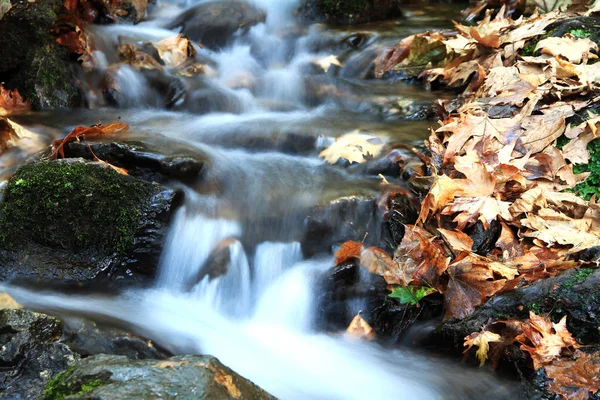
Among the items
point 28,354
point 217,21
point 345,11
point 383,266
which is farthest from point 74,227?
point 345,11

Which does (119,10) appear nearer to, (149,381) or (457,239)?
(457,239)

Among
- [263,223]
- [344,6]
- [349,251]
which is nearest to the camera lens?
[349,251]

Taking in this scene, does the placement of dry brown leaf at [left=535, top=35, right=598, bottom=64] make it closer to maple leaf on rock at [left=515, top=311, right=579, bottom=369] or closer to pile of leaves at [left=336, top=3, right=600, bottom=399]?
pile of leaves at [left=336, top=3, right=600, bottom=399]

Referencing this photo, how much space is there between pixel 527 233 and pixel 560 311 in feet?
1.92

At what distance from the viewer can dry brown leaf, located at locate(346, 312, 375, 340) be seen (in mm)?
2938

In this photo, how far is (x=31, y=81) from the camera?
4.95 m

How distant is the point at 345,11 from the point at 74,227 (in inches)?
194

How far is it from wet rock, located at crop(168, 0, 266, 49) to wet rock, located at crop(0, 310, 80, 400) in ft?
15.7

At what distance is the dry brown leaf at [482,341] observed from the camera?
2.42m

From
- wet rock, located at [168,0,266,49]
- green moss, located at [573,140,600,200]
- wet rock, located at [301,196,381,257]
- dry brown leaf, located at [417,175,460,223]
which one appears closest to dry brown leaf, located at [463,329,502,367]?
dry brown leaf, located at [417,175,460,223]

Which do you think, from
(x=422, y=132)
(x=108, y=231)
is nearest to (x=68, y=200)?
(x=108, y=231)

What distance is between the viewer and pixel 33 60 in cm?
498

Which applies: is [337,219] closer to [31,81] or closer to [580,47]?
[580,47]

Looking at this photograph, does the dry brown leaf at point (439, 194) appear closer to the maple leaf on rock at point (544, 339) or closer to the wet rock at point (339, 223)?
the wet rock at point (339, 223)
